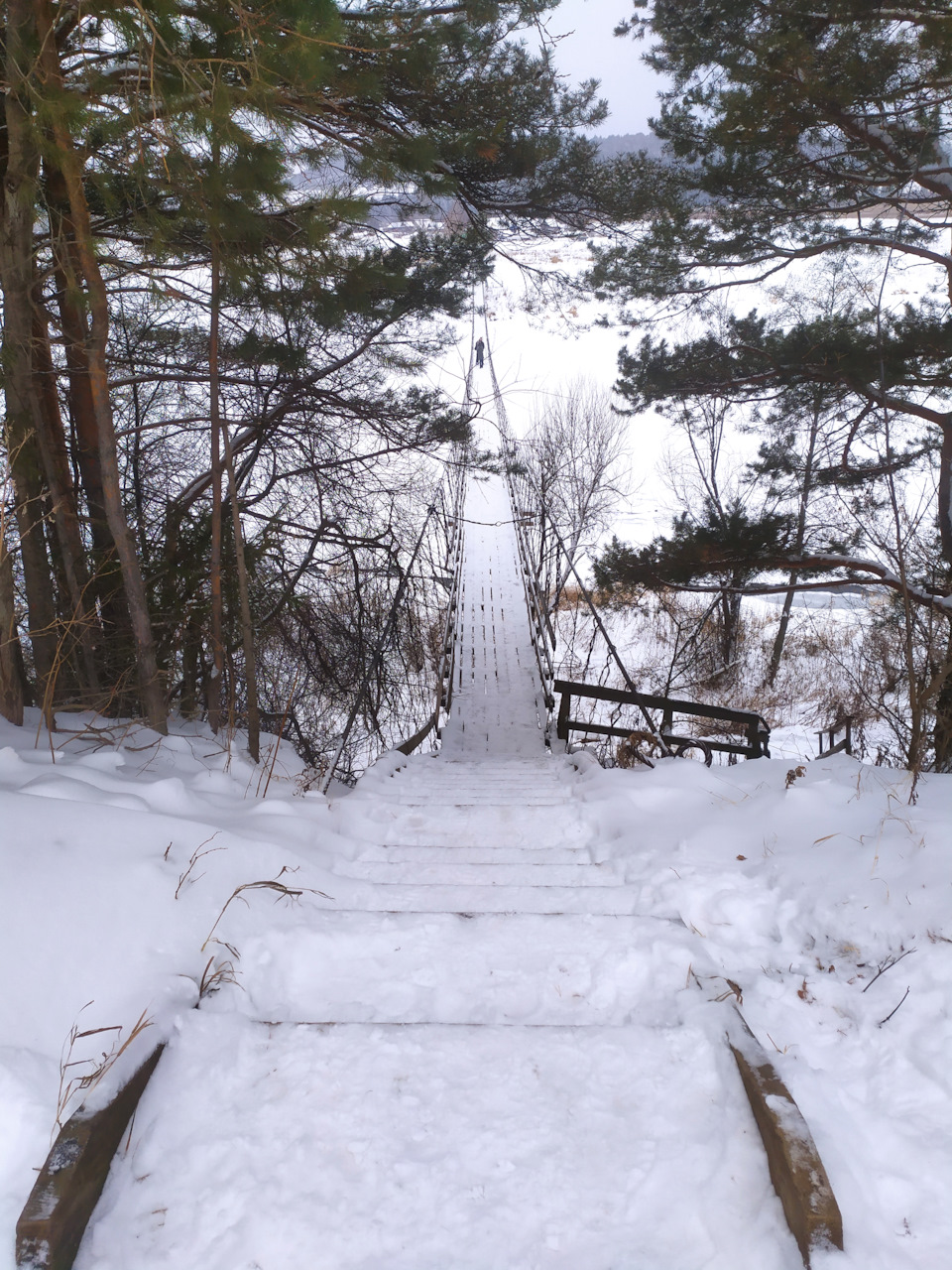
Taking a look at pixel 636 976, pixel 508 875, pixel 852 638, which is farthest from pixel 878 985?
pixel 852 638

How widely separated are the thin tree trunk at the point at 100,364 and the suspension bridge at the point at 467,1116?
1705mm

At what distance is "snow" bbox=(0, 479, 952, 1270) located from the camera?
1.27m

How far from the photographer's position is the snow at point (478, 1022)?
50.0 inches

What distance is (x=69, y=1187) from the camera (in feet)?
4.00

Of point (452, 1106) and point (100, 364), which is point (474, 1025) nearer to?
point (452, 1106)

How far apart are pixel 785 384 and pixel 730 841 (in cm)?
495

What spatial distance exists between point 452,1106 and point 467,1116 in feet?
0.12

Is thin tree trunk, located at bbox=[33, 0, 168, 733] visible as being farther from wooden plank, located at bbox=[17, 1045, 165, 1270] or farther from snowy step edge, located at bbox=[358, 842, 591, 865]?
wooden plank, located at bbox=[17, 1045, 165, 1270]

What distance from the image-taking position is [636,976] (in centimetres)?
186

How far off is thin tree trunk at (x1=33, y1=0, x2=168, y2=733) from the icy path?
2.39 meters

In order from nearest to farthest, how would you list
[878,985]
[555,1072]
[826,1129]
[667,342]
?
[826,1129] → [555,1072] → [878,985] → [667,342]

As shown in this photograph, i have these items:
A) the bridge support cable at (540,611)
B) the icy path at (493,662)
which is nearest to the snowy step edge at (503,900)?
the bridge support cable at (540,611)

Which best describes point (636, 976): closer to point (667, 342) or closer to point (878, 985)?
point (878, 985)

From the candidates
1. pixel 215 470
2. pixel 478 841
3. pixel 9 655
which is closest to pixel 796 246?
pixel 215 470
